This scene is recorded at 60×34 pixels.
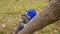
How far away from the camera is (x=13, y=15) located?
9648 mm

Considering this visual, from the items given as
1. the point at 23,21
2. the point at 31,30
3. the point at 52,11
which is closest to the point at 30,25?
the point at 31,30

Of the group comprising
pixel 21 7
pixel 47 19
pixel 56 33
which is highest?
pixel 21 7

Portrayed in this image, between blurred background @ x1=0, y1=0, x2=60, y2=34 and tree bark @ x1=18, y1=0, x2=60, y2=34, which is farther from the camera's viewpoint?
blurred background @ x1=0, y1=0, x2=60, y2=34

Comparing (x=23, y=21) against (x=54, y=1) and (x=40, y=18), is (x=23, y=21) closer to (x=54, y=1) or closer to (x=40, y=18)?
(x=40, y=18)

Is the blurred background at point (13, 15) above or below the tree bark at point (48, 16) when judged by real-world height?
above

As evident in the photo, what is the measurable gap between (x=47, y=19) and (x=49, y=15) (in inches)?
3.9

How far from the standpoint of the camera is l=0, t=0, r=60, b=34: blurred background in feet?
25.7

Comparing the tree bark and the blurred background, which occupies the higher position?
the blurred background

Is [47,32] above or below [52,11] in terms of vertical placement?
above

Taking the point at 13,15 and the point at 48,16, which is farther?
the point at 13,15

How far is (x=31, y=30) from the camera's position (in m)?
4.70

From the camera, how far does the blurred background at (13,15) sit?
7.83 meters

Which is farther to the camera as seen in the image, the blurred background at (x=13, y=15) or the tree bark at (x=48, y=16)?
the blurred background at (x=13, y=15)

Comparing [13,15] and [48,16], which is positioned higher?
[13,15]
